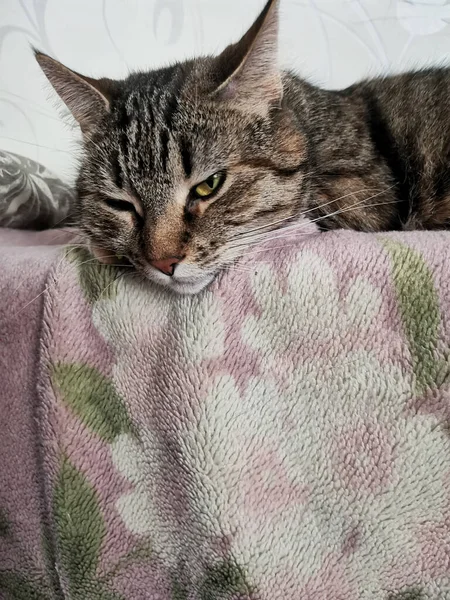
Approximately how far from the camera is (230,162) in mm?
734

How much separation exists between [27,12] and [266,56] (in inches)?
39.6

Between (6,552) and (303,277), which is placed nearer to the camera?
(303,277)

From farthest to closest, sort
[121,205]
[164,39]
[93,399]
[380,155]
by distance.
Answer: [164,39]
[380,155]
[121,205]
[93,399]

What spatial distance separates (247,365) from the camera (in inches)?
23.3

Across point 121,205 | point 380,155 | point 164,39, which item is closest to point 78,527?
point 121,205

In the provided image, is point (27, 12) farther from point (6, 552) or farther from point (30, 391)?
point (6, 552)

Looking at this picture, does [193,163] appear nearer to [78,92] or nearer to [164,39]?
[78,92]

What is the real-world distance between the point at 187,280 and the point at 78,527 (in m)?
0.34

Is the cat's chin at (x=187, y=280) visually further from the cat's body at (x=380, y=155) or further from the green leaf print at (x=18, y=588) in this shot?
the green leaf print at (x=18, y=588)

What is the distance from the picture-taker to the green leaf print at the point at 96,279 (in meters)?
0.68

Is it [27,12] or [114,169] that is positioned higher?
[27,12]

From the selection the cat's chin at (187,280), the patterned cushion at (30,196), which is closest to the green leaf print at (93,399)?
the cat's chin at (187,280)

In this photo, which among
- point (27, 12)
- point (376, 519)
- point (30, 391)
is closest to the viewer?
point (376, 519)

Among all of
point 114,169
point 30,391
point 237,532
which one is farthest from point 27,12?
point 237,532
